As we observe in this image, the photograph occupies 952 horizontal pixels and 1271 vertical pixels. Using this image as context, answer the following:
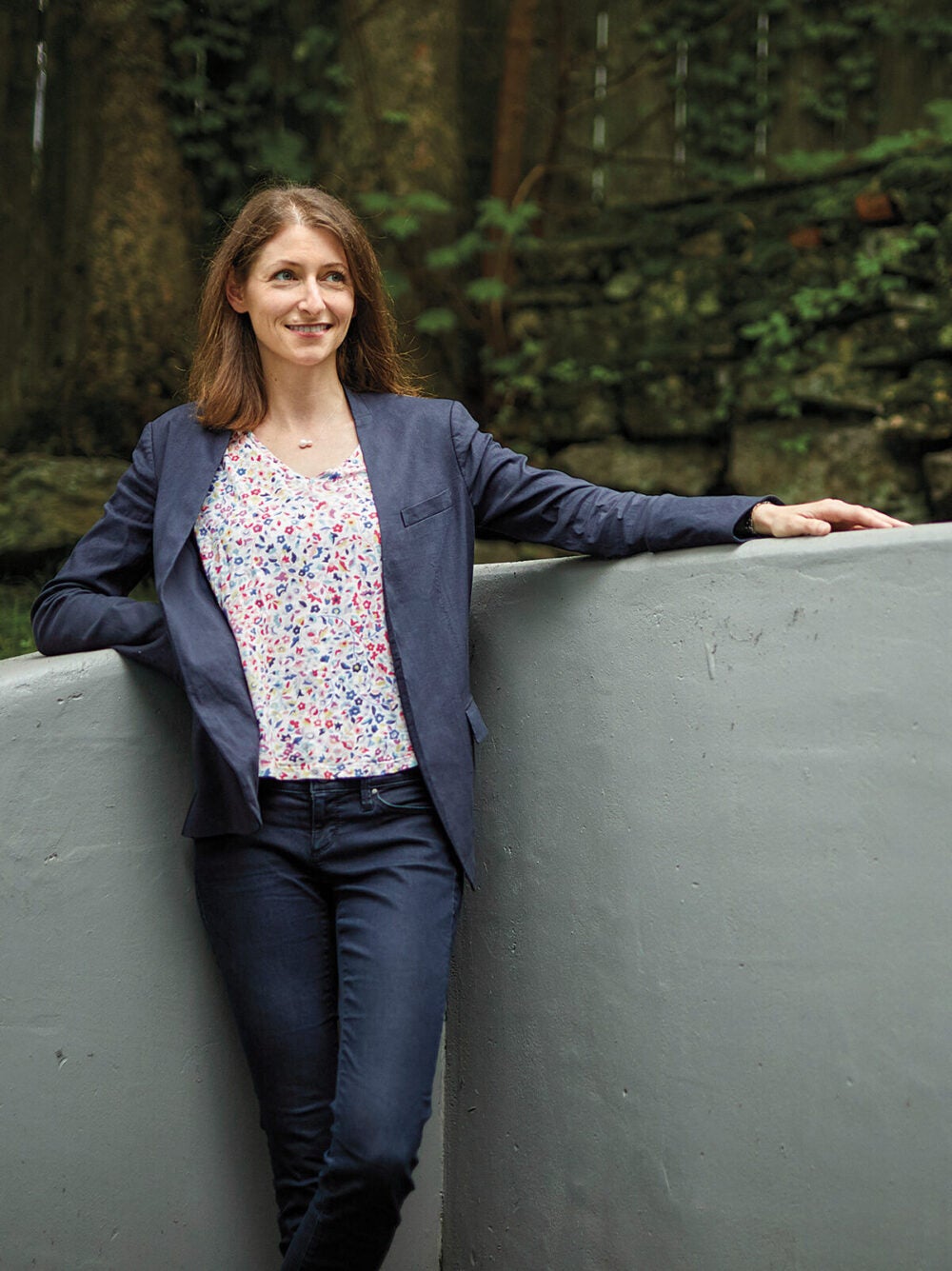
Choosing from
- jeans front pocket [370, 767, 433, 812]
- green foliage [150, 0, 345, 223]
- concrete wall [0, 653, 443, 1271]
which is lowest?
concrete wall [0, 653, 443, 1271]

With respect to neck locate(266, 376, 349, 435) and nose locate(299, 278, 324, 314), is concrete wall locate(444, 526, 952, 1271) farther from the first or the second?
nose locate(299, 278, 324, 314)

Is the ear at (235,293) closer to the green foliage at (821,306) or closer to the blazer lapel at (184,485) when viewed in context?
the blazer lapel at (184,485)

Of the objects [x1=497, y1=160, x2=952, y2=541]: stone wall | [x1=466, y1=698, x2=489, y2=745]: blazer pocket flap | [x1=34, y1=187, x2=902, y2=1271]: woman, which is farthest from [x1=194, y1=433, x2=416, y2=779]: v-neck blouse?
[x1=497, y1=160, x2=952, y2=541]: stone wall

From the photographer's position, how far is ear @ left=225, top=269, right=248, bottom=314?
7.39 ft

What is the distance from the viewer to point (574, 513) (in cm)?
212

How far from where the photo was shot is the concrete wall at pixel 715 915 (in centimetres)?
185

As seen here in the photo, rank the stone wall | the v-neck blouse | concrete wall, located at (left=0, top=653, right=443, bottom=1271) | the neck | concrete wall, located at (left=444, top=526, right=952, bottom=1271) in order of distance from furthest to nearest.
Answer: the stone wall → the neck → concrete wall, located at (left=0, top=653, right=443, bottom=1271) → the v-neck blouse → concrete wall, located at (left=444, top=526, right=952, bottom=1271)

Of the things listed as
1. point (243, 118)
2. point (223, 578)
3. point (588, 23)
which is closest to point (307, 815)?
point (223, 578)

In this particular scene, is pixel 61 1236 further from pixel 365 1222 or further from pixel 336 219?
pixel 336 219

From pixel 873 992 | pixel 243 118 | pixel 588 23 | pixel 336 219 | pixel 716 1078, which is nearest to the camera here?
pixel 873 992


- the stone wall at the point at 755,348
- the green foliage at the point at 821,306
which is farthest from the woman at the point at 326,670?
the green foliage at the point at 821,306

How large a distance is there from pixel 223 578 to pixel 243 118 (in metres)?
3.96

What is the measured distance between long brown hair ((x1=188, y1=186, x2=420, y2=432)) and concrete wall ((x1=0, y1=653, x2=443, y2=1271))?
A: 1.65ft

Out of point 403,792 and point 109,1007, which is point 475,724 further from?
point 109,1007
